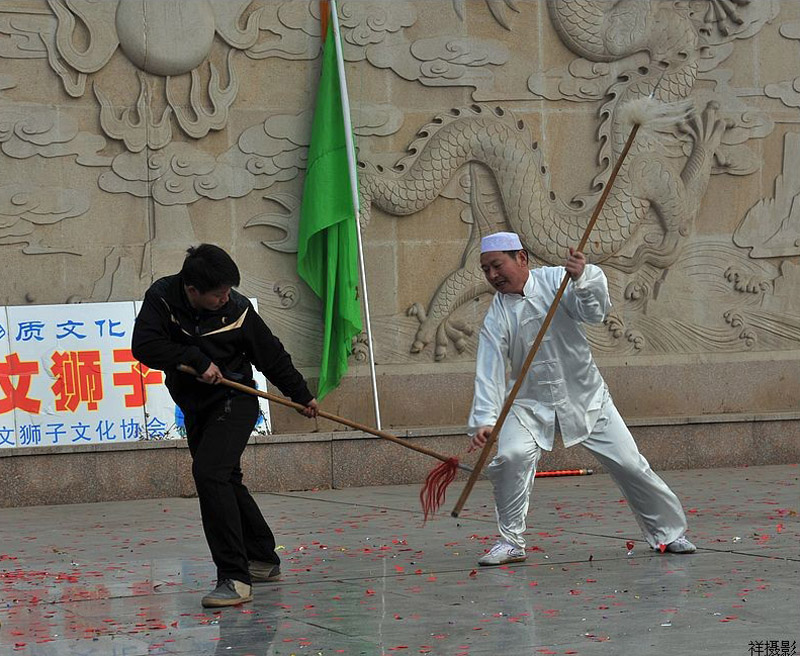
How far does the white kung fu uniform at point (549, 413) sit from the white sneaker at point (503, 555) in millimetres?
37

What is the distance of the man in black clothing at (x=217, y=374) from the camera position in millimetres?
5746

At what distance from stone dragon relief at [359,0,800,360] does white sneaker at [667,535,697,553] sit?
519 cm

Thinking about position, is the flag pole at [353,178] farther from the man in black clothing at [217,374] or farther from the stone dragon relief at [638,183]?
the man in black clothing at [217,374]

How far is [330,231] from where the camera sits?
11375 mm

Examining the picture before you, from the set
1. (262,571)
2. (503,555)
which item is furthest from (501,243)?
(262,571)

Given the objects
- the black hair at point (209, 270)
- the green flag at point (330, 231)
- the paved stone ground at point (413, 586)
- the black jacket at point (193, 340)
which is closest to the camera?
the paved stone ground at point (413, 586)

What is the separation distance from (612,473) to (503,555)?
0.70 meters

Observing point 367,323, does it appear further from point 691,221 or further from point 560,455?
point 691,221

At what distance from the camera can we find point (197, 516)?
921 cm

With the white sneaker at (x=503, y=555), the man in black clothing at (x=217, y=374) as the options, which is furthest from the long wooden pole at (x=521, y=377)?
the man in black clothing at (x=217, y=374)

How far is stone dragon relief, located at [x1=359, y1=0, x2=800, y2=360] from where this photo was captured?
11.9 m

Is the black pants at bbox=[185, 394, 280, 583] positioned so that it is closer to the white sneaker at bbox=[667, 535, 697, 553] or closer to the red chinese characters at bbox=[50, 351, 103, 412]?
the white sneaker at bbox=[667, 535, 697, 553]

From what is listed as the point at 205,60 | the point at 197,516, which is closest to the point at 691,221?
the point at 205,60

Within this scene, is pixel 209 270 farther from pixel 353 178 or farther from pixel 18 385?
pixel 353 178
